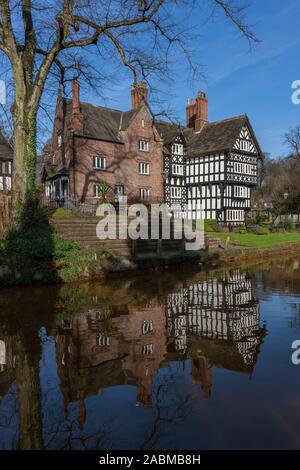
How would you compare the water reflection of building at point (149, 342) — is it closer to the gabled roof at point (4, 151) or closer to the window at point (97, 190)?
the window at point (97, 190)

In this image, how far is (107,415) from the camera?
148 inches

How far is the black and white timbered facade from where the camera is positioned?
1537 inches

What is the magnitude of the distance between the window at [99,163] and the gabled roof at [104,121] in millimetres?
1850

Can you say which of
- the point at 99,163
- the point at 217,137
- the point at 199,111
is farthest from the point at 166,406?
the point at 199,111

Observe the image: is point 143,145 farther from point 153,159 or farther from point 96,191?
point 96,191

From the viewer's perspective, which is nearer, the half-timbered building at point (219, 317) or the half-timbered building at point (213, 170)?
the half-timbered building at point (219, 317)

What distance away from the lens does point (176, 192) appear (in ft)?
134

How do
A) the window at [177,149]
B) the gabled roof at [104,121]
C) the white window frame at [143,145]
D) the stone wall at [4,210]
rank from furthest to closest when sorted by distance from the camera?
the window at [177,149], the white window frame at [143,145], the gabled roof at [104,121], the stone wall at [4,210]

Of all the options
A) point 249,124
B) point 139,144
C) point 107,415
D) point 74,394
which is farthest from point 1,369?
point 249,124

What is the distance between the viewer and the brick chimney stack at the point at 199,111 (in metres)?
43.8

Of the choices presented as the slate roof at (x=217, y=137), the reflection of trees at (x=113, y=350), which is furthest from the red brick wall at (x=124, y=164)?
the reflection of trees at (x=113, y=350)

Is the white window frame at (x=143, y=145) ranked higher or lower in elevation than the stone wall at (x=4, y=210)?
higher
